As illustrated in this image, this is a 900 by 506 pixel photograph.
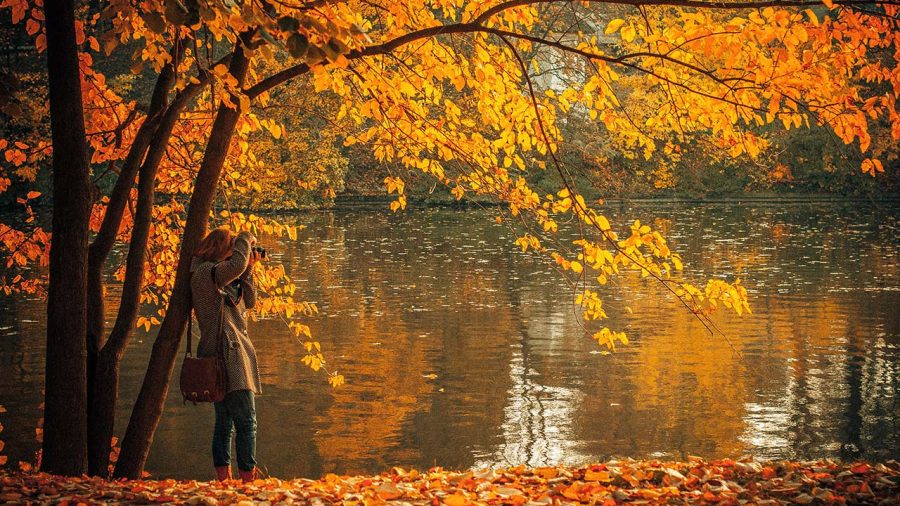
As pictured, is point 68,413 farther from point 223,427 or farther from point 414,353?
point 414,353

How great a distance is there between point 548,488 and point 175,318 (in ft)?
8.86

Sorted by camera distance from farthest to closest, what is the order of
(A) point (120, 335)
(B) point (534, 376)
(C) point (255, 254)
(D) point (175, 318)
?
(B) point (534, 376) < (A) point (120, 335) < (D) point (175, 318) < (C) point (255, 254)

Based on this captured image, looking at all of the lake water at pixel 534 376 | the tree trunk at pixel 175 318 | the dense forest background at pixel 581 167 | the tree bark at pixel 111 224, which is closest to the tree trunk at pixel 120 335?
the tree bark at pixel 111 224

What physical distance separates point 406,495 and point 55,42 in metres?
3.39

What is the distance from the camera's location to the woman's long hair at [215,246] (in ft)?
21.0

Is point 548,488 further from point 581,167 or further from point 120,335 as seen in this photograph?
point 581,167

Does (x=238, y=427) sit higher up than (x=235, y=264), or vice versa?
(x=235, y=264)

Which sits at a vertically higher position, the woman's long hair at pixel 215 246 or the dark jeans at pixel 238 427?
the woman's long hair at pixel 215 246

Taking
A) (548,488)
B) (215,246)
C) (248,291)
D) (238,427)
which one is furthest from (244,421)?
(548,488)

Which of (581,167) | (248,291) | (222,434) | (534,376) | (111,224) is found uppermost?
(581,167)

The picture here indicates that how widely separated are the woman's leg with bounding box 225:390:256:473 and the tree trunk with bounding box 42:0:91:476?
101cm

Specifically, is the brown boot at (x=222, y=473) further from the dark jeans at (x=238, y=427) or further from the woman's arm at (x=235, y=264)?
the woman's arm at (x=235, y=264)

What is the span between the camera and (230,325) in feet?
20.7

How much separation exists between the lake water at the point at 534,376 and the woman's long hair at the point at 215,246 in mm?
2454
